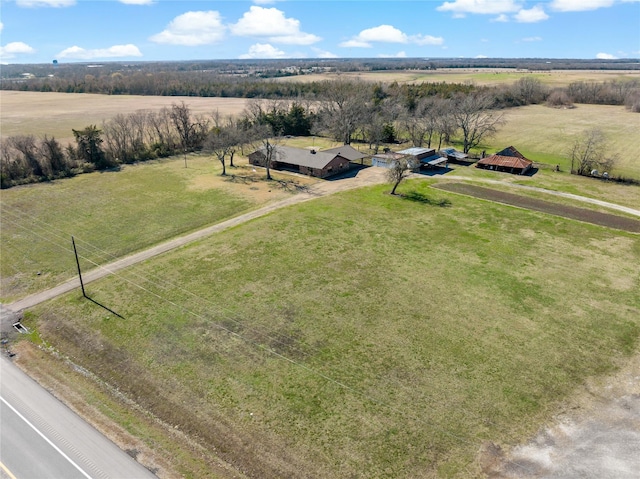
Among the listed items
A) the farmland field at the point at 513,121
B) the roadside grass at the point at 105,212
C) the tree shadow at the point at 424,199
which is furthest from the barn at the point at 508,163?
the roadside grass at the point at 105,212

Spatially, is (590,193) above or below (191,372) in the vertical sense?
above

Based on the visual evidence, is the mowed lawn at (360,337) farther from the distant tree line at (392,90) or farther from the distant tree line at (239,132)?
the distant tree line at (392,90)

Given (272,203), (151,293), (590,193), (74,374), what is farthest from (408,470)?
(590,193)

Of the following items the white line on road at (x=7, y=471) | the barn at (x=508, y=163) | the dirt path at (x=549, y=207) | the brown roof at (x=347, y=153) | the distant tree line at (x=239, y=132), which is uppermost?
the distant tree line at (x=239, y=132)

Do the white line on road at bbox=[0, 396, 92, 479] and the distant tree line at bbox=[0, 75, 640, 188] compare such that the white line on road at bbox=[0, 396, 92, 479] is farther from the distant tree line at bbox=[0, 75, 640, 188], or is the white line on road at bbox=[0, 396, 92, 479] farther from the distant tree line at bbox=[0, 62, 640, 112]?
the distant tree line at bbox=[0, 62, 640, 112]

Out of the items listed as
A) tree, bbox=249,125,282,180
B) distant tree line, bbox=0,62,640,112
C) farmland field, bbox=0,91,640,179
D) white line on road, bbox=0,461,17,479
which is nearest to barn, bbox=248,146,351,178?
tree, bbox=249,125,282,180

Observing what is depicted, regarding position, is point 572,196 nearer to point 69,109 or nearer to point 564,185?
point 564,185

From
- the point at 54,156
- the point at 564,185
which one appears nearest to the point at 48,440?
the point at 54,156

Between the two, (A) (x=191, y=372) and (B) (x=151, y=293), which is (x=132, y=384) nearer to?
(A) (x=191, y=372)
